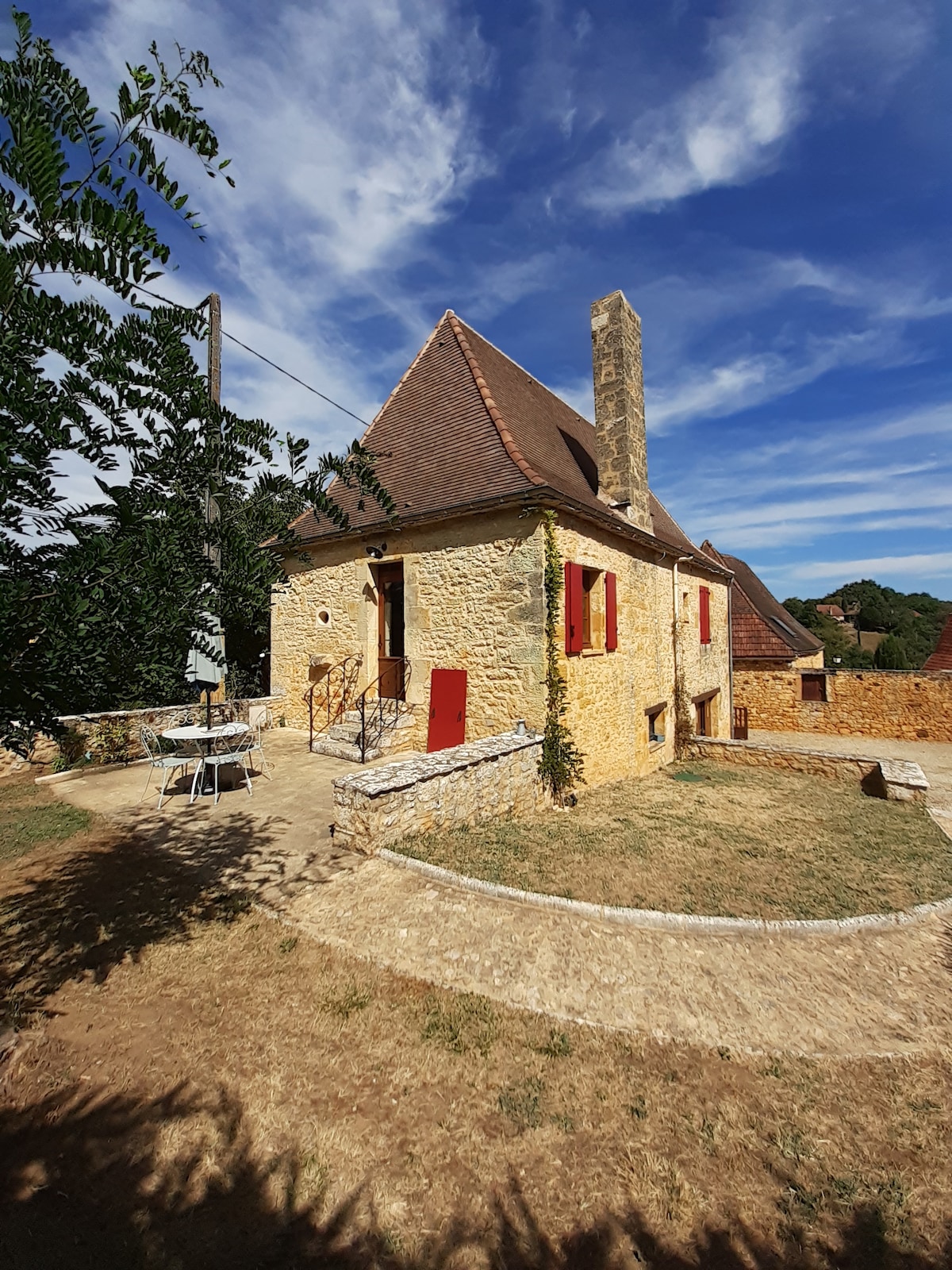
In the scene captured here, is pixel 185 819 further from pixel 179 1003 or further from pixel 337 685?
pixel 337 685

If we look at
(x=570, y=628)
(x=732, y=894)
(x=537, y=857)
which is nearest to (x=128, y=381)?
(x=537, y=857)

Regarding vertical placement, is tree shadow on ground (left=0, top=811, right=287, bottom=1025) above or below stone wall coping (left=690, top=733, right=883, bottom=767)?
below

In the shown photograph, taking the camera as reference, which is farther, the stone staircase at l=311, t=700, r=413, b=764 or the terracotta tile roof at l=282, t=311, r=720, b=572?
the stone staircase at l=311, t=700, r=413, b=764

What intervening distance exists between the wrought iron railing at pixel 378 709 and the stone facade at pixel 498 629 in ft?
0.68

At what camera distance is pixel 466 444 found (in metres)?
9.30

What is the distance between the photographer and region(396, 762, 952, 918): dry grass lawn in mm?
4938

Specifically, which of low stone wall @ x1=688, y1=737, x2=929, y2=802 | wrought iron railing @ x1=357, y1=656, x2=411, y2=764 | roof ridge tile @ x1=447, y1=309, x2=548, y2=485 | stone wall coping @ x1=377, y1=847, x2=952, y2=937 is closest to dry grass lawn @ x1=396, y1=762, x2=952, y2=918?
stone wall coping @ x1=377, y1=847, x2=952, y2=937

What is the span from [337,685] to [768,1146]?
9215 mm

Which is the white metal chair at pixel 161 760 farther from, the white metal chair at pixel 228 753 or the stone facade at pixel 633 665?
the stone facade at pixel 633 665

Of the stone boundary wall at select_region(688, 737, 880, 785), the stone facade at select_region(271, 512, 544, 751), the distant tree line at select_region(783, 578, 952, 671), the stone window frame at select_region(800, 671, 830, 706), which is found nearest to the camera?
the stone facade at select_region(271, 512, 544, 751)

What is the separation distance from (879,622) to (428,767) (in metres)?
79.8

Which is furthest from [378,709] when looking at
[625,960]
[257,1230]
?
[257,1230]

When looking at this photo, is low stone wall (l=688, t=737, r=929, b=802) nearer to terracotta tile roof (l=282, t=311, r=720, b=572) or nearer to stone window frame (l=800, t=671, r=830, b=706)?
terracotta tile roof (l=282, t=311, r=720, b=572)

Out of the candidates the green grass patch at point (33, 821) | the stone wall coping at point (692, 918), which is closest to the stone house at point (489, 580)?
the stone wall coping at point (692, 918)
